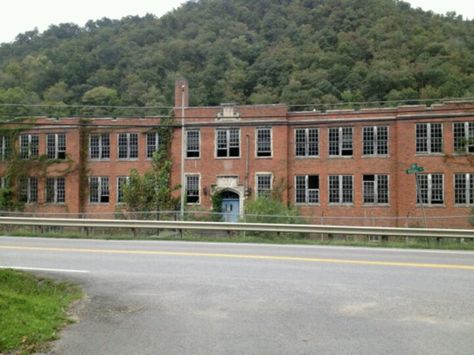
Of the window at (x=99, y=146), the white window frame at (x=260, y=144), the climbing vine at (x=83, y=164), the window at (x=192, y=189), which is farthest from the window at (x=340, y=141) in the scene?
the climbing vine at (x=83, y=164)

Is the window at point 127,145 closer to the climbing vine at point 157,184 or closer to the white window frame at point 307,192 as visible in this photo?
→ the climbing vine at point 157,184

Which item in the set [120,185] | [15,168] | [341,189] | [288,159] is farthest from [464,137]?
[15,168]

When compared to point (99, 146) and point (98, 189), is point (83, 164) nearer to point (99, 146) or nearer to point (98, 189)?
point (99, 146)

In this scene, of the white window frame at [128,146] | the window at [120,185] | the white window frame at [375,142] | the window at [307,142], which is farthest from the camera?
the white window frame at [128,146]

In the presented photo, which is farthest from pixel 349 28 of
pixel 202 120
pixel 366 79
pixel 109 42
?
pixel 202 120

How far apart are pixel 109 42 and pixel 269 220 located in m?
58.1

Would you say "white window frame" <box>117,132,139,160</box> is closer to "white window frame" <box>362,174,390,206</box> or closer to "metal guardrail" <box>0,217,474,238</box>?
"metal guardrail" <box>0,217,474,238</box>

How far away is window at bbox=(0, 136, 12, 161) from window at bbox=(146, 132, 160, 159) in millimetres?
10667

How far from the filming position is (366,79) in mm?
54250

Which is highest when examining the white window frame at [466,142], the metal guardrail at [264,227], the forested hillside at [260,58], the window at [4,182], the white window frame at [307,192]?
the forested hillside at [260,58]

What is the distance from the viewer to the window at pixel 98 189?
1428 inches

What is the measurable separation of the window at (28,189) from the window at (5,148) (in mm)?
2140

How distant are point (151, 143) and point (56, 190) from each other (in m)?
7.91

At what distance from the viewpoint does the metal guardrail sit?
17.1 metres
